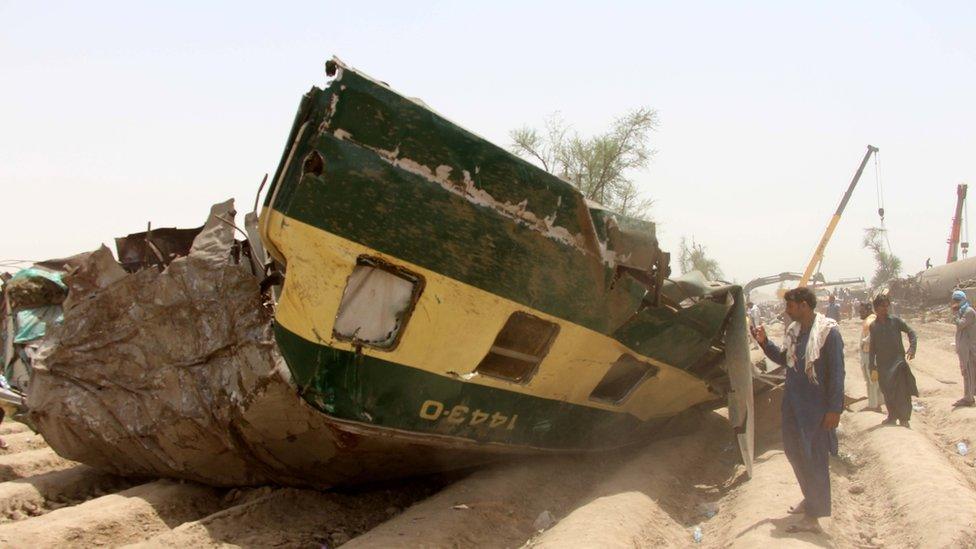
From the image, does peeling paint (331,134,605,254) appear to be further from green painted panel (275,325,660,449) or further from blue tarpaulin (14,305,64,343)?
blue tarpaulin (14,305,64,343)

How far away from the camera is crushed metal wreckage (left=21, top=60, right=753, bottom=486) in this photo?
4828 millimetres

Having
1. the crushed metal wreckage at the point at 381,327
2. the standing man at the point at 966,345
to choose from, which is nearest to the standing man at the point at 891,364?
the standing man at the point at 966,345

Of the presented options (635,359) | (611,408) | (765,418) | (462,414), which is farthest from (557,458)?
(765,418)

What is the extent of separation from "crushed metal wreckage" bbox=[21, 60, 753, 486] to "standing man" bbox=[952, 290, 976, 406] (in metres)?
4.90

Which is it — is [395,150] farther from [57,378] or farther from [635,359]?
[57,378]

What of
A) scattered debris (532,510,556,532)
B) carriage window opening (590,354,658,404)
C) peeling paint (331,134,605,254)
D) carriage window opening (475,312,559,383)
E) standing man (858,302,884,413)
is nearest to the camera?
peeling paint (331,134,605,254)

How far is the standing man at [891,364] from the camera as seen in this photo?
28.8 feet

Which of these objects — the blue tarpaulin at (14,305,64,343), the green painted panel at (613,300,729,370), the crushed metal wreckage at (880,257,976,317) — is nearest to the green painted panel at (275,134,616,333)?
the green painted panel at (613,300,729,370)

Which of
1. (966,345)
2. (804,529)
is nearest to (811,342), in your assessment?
(804,529)

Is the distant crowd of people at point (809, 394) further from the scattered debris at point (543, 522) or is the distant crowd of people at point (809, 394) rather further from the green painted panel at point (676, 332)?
the scattered debris at point (543, 522)

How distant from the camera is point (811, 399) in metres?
5.23

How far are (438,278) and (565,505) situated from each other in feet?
7.18

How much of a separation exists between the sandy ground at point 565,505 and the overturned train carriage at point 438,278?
0.61 meters

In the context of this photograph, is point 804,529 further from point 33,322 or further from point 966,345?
point 33,322
